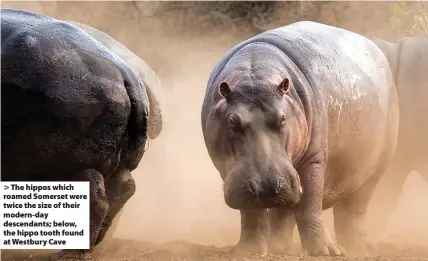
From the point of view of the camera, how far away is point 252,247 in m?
6.32

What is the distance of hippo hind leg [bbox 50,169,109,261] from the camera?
17.7 feet

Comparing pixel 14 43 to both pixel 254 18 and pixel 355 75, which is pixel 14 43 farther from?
pixel 254 18

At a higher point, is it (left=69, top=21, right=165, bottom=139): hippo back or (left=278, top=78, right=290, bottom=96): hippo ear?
(left=69, top=21, right=165, bottom=139): hippo back

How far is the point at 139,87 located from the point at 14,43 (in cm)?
94

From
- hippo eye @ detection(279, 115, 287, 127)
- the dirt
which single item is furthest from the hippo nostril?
hippo eye @ detection(279, 115, 287, 127)

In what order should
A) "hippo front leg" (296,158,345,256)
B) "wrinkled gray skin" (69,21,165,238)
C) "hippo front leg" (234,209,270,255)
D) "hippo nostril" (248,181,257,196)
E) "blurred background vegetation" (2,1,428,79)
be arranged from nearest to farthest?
"hippo nostril" (248,181,257,196) → "hippo front leg" (296,158,345,256) → "hippo front leg" (234,209,270,255) → "wrinkled gray skin" (69,21,165,238) → "blurred background vegetation" (2,1,428,79)

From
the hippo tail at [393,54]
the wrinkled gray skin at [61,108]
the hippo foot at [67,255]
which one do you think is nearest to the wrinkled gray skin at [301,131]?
the hippo tail at [393,54]

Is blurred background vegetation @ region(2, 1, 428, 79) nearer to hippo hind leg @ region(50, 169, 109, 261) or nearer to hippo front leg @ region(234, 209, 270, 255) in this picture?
hippo front leg @ region(234, 209, 270, 255)

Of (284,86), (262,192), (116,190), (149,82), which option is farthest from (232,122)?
(149,82)

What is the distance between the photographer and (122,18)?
1354 cm

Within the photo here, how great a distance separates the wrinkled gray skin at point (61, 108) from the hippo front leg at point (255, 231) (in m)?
1.22

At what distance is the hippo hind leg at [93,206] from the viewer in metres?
5.39

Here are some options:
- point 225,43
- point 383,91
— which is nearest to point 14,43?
point 383,91
